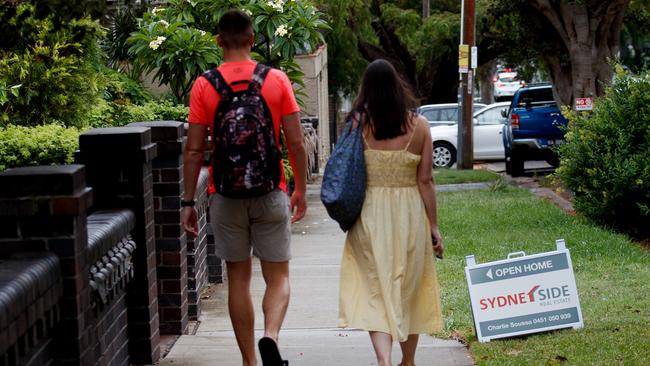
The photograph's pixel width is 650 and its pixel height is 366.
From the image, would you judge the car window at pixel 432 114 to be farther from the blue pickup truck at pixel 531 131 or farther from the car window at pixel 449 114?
the blue pickup truck at pixel 531 131

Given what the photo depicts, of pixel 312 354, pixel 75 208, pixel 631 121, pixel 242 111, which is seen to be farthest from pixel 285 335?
pixel 631 121

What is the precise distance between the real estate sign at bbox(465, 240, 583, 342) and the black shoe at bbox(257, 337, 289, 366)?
6.20ft

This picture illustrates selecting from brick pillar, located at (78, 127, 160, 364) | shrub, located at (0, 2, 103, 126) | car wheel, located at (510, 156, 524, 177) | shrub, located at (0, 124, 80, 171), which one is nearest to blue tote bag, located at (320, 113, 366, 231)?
brick pillar, located at (78, 127, 160, 364)

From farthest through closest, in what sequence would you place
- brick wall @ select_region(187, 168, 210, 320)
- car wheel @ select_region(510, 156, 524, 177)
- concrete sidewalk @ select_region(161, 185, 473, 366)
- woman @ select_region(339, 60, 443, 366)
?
car wheel @ select_region(510, 156, 524, 177)
brick wall @ select_region(187, 168, 210, 320)
concrete sidewalk @ select_region(161, 185, 473, 366)
woman @ select_region(339, 60, 443, 366)

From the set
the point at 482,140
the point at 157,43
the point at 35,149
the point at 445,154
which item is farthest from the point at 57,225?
the point at 482,140

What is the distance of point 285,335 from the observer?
308 inches

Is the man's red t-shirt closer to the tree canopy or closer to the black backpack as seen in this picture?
the black backpack

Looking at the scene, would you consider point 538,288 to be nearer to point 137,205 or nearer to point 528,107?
point 137,205

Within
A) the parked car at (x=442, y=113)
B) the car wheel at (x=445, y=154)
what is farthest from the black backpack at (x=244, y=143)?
the parked car at (x=442, y=113)

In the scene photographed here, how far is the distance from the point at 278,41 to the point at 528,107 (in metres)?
10.2

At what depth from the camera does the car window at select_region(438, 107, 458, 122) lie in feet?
95.0

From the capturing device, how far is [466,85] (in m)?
24.8

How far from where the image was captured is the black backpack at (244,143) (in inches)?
223

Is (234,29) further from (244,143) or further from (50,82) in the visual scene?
(50,82)
